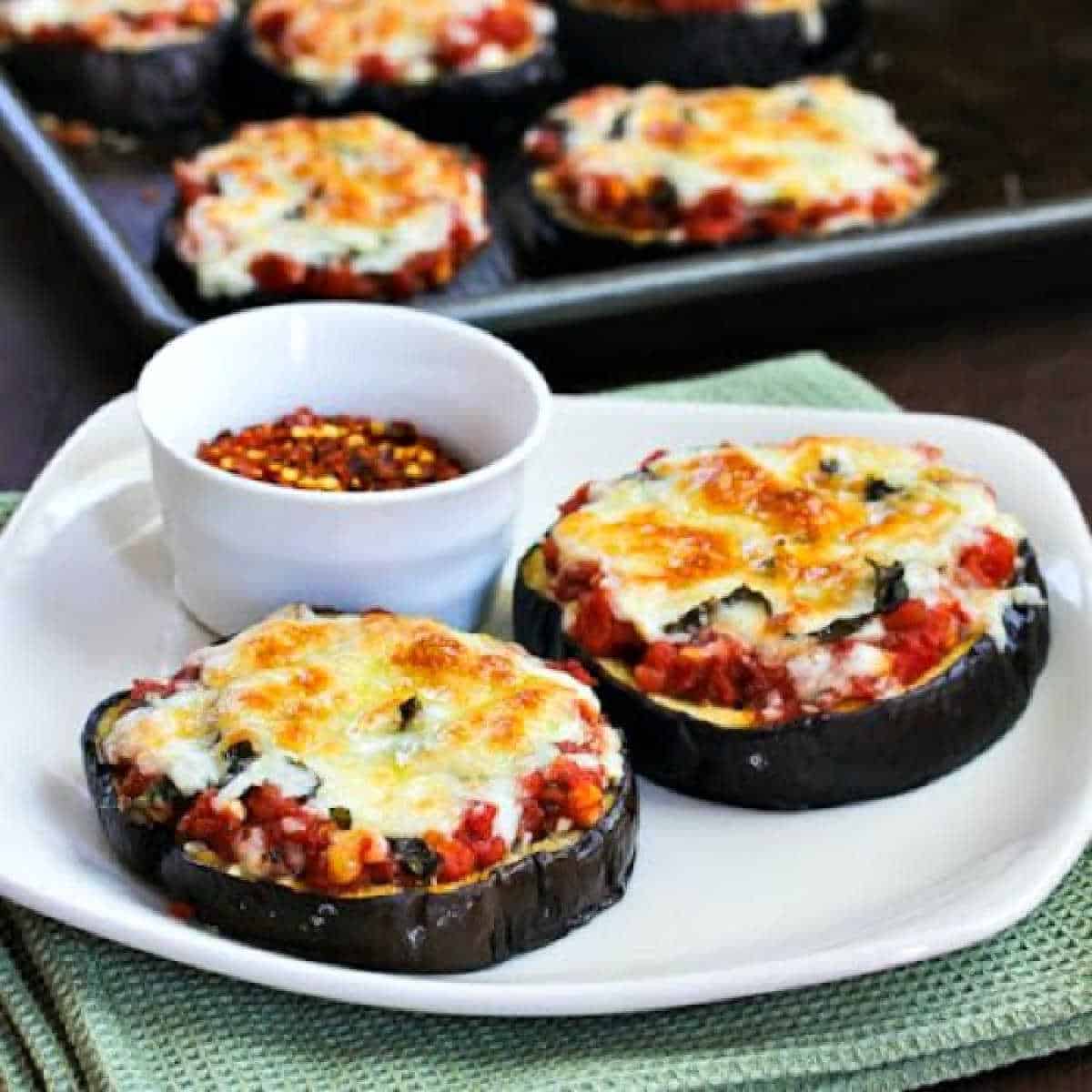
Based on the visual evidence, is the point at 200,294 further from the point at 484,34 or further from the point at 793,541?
the point at 793,541

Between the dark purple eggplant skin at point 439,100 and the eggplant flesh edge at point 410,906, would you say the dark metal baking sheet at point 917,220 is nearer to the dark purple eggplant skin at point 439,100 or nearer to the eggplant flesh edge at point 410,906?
the dark purple eggplant skin at point 439,100

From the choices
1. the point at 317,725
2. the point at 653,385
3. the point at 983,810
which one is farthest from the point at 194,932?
the point at 653,385

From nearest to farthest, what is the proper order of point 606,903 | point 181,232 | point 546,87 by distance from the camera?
point 606,903 → point 181,232 → point 546,87

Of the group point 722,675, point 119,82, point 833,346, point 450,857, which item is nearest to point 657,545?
point 722,675

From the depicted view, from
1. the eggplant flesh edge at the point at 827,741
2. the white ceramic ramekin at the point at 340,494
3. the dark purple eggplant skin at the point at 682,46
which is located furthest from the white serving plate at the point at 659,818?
the dark purple eggplant skin at the point at 682,46

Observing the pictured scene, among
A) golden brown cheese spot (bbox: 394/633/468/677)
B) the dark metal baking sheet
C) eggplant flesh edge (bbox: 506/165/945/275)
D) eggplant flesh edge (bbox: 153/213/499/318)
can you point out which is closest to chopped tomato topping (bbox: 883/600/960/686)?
A: golden brown cheese spot (bbox: 394/633/468/677)

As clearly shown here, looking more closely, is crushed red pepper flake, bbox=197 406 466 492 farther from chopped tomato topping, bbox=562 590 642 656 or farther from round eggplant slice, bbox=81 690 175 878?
round eggplant slice, bbox=81 690 175 878

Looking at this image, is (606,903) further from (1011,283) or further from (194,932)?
(1011,283)
